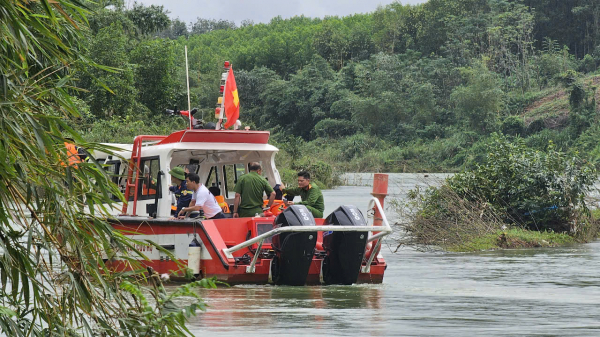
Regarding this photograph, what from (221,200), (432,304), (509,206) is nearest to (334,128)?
(509,206)

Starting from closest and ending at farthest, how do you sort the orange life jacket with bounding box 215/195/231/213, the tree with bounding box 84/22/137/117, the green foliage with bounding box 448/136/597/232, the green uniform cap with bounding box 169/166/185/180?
the green uniform cap with bounding box 169/166/185/180
the orange life jacket with bounding box 215/195/231/213
the green foliage with bounding box 448/136/597/232
the tree with bounding box 84/22/137/117

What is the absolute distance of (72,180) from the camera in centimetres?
466

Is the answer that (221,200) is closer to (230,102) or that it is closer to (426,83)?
(230,102)

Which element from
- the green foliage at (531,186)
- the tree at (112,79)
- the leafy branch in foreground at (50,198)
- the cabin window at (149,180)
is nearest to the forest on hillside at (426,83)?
the tree at (112,79)

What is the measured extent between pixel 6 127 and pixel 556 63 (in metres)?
85.4

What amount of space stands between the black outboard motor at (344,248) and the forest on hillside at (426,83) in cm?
4091

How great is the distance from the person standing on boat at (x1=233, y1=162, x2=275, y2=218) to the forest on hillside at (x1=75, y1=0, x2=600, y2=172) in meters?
40.3

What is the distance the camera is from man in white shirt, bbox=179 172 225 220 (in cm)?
1300

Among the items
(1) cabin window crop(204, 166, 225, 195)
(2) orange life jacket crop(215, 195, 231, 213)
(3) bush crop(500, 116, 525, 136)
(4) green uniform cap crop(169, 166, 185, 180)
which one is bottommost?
(3) bush crop(500, 116, 525, 136)

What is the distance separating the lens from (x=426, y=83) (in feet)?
279

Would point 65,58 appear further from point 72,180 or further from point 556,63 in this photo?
point 556,63

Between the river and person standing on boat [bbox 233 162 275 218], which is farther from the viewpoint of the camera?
person standing on boat [bbox 233 162 275 218]

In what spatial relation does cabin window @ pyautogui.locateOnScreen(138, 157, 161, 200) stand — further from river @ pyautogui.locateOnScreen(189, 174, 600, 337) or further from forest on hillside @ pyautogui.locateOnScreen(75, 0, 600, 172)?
forest on hillside @ pyautogui.locateOnScreen(75, 0, 600, 172)

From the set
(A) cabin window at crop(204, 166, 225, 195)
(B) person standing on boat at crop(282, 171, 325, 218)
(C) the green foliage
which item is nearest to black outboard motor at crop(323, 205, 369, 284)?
(B) person standing on boat at crop(282, 171, 325, 218)
